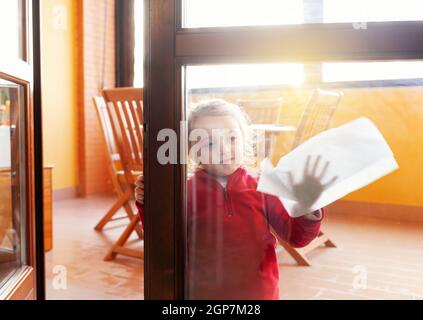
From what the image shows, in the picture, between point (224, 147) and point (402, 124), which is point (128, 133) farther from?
point (402, 124)

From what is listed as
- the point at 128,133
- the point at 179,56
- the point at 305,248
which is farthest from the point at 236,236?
the point at 128,133

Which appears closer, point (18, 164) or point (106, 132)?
point (18, 164)

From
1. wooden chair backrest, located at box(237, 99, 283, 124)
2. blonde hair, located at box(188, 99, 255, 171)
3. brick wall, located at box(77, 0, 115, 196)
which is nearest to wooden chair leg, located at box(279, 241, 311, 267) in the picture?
wooden chair backrest, located at box(237, 99, 283, 124)

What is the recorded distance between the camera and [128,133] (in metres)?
2.30

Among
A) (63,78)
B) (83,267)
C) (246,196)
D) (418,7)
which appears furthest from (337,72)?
(63,78)

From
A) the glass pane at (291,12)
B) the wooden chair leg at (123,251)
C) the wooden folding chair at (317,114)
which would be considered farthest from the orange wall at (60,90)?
the glass pane at (291,12)

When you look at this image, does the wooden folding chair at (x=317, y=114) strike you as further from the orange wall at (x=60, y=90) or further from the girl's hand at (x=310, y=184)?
the orange wall at (x=60, y=90)

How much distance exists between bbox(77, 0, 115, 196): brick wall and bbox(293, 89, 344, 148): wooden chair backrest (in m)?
2.93

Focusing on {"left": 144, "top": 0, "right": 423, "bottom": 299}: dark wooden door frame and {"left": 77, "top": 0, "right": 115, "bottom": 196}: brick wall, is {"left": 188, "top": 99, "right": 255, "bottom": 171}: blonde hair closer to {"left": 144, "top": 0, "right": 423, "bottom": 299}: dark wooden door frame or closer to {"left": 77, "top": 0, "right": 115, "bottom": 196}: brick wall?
{"left": 144, "top": 0, "right": 423, "bottom": 299}: dark wooden door frame

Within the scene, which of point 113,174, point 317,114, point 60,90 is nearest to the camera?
point 317,114

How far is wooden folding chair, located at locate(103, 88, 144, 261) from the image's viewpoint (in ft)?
A: 7.07

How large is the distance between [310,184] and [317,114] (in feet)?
1.89

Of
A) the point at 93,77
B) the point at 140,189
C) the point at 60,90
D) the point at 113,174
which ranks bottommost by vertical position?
the point at 113,174
